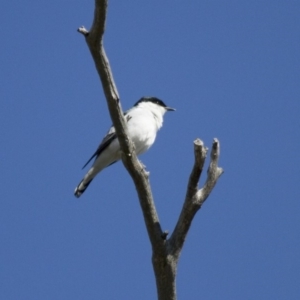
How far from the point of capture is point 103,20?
5.37m

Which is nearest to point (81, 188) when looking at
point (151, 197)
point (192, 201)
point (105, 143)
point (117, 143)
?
point (105, 143)

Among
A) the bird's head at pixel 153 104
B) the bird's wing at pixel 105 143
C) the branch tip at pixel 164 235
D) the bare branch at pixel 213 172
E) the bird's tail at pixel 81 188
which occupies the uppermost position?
the bird's head at pixel 153 104

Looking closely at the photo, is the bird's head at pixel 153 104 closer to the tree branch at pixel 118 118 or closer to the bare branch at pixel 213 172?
the tree branch at pixel 118 118

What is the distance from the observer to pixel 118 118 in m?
5.96

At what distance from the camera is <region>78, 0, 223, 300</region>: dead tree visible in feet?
17.9

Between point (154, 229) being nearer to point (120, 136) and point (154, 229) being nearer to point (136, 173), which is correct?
point (136, 173)

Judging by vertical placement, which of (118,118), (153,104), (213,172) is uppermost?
(153,104)

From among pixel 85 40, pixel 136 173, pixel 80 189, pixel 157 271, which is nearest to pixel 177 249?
pixel 157 271

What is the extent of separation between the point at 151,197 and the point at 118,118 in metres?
0.78

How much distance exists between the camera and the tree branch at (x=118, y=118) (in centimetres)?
542

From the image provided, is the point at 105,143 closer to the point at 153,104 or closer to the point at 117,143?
the point at 117,143

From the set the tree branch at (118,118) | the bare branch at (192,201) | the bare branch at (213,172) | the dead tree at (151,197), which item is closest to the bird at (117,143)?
the tree branch at (118,118)

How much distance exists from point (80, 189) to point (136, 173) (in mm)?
→ 3961

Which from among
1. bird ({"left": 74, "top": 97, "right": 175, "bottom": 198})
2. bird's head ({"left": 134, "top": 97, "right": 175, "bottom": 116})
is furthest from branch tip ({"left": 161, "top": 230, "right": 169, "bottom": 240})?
bird's head ({"left": 134, "top": 97, "right": 175, "bottom": 116})
